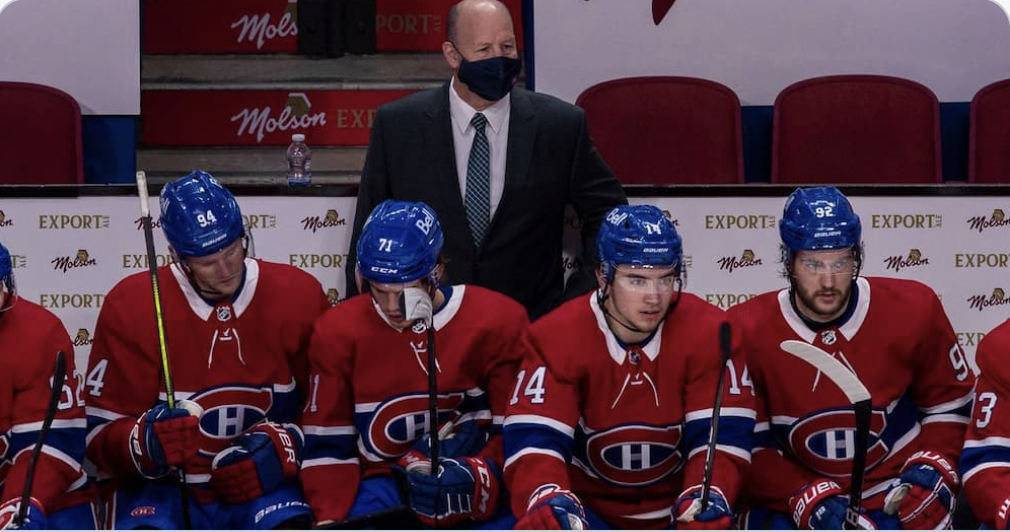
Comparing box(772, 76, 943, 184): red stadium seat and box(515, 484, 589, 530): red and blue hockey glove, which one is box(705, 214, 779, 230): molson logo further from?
box(515, 484, 589, 530): red and blue hockey glove

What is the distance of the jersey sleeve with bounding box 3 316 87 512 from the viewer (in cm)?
358

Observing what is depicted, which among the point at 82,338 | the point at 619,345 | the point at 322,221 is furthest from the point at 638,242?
the point at 82,338

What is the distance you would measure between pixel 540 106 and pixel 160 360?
143 centimetres

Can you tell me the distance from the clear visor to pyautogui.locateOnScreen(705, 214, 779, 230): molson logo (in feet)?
3.27

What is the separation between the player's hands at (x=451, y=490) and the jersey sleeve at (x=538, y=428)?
0.09 metres

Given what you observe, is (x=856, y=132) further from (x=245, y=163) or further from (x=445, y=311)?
(x=245, y=163)

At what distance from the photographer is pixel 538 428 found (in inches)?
141

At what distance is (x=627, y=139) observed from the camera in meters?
5.63

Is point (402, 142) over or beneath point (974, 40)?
beneath

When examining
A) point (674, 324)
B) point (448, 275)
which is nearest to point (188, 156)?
point (448, 275)

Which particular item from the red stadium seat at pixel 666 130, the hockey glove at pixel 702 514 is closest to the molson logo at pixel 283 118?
the red stadium seat at pixel 666 130

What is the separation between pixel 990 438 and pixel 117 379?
233 cm

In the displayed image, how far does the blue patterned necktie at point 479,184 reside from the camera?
14.6ft

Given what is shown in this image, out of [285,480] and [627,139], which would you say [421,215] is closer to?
[285,480]
